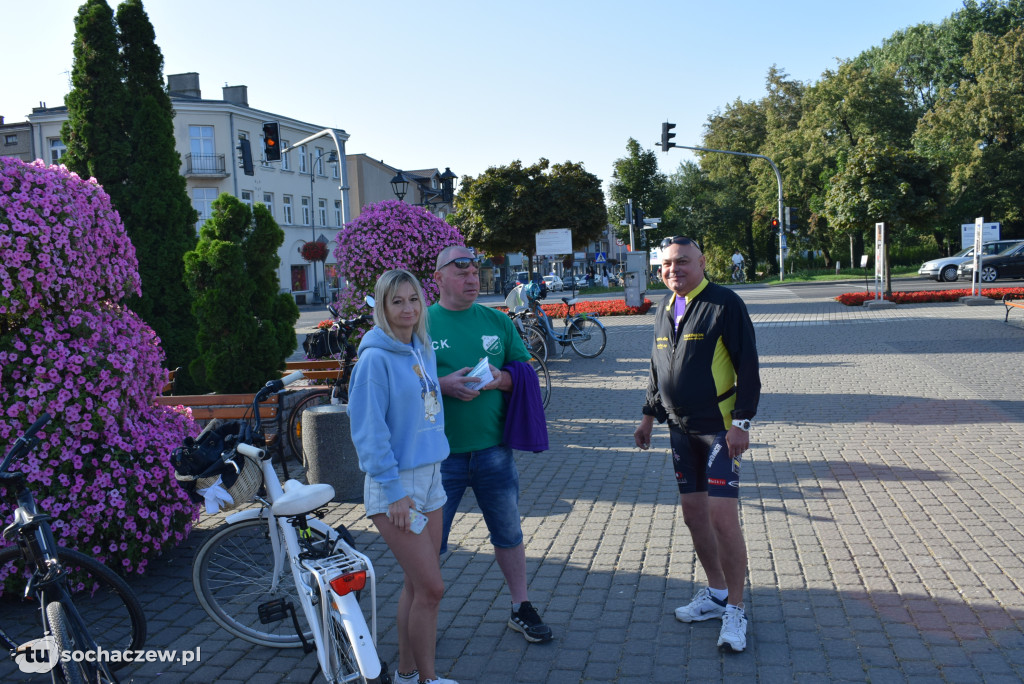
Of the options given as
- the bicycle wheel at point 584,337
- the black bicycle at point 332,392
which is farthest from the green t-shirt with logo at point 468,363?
the bicycle wheel at point 584,337

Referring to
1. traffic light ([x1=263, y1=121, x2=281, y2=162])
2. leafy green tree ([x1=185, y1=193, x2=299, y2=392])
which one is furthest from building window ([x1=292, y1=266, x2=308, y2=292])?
leafy green tree ([x1=185, y1=193, x2=299, y2=392])

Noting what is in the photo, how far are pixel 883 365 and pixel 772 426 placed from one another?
4865mm

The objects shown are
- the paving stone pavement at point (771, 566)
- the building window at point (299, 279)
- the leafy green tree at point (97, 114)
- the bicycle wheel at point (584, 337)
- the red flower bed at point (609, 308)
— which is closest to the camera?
the paving stone pavement at point (771, 566)

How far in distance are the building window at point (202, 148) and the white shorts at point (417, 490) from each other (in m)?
51.7

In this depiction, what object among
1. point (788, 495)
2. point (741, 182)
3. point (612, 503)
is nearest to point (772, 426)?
point (788, 495)

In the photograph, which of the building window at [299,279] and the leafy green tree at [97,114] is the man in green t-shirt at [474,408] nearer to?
the leafy green tree at [97,114]

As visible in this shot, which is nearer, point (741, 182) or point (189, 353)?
point (189, 353)

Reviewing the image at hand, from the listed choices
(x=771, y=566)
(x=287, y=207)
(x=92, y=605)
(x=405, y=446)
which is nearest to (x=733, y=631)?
(x=771, y=566)

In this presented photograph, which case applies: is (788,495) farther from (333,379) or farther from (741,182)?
(741,182)

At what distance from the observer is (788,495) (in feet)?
20.7

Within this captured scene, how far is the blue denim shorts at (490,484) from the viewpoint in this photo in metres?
3.84

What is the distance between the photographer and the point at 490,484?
3863mm

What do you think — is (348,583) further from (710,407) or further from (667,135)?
(667,135)

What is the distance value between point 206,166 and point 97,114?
42.8 meters
